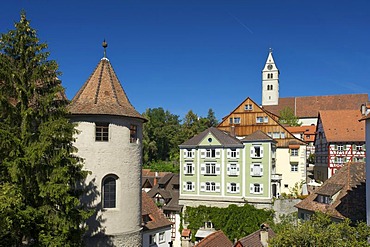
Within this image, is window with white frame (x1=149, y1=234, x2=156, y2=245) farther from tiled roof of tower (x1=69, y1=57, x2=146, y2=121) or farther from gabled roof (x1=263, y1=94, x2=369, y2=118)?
gabled roof (x1=263, y1=94, x2=369, y2=118)

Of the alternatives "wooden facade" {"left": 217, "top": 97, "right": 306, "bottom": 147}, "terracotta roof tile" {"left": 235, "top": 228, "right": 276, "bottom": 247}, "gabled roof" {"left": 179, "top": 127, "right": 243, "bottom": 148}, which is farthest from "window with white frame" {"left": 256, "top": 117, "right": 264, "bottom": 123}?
"terracotta roof tile" {"left": 235, "top": 228, "right": 276, "bottom": 247}

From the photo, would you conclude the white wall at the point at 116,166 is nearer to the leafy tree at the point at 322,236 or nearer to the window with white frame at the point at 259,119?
the leafy tree at the point at 322,236

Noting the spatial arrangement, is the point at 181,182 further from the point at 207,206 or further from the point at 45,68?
the point at 45,68

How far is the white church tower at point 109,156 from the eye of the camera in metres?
19.8

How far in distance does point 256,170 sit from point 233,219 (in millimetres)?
5870

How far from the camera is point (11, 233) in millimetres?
13109

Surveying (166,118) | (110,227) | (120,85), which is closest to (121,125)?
(120,85)

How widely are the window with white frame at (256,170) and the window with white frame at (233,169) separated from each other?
173cm

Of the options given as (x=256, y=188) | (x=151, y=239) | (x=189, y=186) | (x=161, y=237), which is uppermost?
(x=256, y=188)

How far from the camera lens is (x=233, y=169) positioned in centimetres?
4025

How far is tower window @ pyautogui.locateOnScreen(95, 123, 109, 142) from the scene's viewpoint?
20.0 m

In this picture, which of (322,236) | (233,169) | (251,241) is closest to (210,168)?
(233,169)

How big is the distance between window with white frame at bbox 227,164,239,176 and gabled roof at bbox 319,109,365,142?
12.2 m

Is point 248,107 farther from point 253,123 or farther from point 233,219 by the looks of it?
point 233,219
